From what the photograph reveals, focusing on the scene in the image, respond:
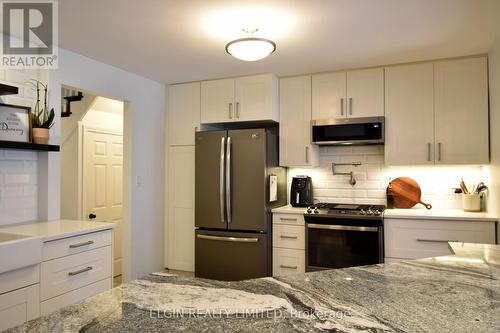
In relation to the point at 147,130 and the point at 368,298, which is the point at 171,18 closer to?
the point at 147,130

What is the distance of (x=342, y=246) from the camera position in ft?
9.88

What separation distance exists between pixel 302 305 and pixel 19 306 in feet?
5.67

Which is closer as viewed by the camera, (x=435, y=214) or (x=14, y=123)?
(x=14, y=123)

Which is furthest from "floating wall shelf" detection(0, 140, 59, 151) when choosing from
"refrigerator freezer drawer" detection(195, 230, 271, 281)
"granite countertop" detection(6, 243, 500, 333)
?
"granite countertop" detection(6, 243, 500, 333)

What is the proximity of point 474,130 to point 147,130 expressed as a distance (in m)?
3.14

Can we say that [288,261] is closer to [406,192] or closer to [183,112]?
[406,192]

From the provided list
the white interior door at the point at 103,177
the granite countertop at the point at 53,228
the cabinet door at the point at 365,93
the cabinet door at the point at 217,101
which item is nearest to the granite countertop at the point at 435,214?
the cabinet door at the point at 365,93

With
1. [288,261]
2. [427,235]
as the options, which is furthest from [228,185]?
[427,235]

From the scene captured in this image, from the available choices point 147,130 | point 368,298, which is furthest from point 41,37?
point 368,298

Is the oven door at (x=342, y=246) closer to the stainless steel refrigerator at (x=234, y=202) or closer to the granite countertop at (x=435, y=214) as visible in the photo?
the granite countertop at (x=435, y=214)

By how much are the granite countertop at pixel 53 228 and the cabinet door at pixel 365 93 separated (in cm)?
241

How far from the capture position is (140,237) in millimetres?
3559

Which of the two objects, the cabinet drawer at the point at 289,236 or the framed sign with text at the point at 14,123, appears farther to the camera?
the cabinet drawer at the point at 289,236

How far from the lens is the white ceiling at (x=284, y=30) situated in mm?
2061
